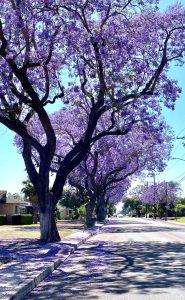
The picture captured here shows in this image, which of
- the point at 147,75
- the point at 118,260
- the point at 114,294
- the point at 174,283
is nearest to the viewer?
the point at 114,294

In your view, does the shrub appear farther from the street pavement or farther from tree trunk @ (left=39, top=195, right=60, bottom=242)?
the street pavement

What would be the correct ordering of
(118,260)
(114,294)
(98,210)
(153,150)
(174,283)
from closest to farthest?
(114,294) → (174,283) → (118,260) → (153,150) → (98,210)

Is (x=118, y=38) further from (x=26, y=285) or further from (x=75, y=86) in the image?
(x=26, y=285)

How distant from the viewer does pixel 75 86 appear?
29.1 metres

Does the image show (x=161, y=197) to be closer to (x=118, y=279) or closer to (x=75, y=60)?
(x=75, y=60)

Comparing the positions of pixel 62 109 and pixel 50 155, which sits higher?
pixel 62 109

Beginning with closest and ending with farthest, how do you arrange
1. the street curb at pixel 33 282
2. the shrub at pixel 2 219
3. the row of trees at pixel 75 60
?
the street curb at pixel 33 282
the row of trees at pixel 75 60
the shrub at pixel 2 219

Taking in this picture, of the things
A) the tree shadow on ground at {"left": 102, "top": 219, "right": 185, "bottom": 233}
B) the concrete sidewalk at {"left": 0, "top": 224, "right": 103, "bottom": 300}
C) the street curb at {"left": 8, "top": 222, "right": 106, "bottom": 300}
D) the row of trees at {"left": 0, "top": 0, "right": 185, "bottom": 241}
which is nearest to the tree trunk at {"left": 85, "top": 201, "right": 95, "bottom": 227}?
the tree shadow on ground at {"left": 102, "top": 219, "right": 185, "bottom": 233}

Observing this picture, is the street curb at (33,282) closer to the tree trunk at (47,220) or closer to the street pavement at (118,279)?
the street pavement at (118,279)

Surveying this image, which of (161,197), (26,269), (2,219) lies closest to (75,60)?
(26,269)

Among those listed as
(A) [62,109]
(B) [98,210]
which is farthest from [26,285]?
(B) [98,210]

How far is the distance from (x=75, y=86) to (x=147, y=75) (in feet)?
12.7

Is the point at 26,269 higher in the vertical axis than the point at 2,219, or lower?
lower

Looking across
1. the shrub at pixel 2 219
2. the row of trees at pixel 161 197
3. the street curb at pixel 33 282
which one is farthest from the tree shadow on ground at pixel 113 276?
the row of trees at pixel 161 197
